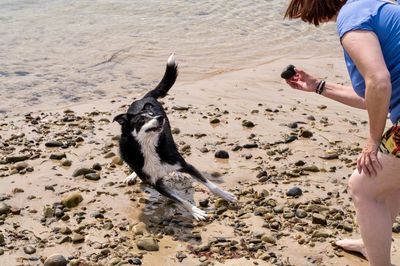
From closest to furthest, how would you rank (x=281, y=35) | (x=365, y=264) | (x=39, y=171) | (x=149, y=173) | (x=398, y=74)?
(x=398, y=74) < (x=365, y=264) < (x=149, y=173) < (x=39, y=171) < (x=281, y=35)

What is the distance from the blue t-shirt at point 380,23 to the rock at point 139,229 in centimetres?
240

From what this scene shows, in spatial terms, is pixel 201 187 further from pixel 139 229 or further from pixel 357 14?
pixel 357 14

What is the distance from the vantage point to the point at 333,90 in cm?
412

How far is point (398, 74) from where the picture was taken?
3.12 metres

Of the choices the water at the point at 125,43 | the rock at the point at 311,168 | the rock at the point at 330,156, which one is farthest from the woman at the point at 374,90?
the water at the point at 125,43

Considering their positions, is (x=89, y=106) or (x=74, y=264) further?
(x=89, y=106)

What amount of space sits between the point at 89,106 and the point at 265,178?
11.5 feet

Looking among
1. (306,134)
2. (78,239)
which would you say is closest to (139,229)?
(78,239)

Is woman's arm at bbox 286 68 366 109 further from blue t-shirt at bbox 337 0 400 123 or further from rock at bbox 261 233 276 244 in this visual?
rock at bbox 261 233 276 244

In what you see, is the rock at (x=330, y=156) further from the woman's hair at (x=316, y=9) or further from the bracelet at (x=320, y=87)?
the woman's hair at (x=316, y=9)

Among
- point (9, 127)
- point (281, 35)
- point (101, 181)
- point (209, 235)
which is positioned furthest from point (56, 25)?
point (209, 235)

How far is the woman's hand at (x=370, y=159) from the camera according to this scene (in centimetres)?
317

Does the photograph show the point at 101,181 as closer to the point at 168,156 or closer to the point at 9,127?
the point at 168,156

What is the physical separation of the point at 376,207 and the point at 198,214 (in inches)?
71.7
